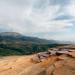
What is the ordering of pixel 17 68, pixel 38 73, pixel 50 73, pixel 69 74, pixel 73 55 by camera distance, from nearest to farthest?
pixel 69 74, pixel 50 73, pixel 38 73, pixel 73 55, pixel 17 68

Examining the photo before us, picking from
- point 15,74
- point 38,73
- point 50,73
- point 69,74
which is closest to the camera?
point 69,74

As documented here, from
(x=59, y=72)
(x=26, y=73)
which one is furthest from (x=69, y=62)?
(x=26, y=73)

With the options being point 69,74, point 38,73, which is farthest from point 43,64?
point 69,74

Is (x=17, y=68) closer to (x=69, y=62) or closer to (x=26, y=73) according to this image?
(x=26, y=73)

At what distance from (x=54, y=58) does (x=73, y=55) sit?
3.04 m

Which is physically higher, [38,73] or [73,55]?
[73,55]

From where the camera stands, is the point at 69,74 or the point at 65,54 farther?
the point at 65,54

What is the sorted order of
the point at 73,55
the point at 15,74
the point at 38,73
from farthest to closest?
the point at 15,74 < the point at 73,55 < the point at 38,73

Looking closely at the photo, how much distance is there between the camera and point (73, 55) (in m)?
23.5

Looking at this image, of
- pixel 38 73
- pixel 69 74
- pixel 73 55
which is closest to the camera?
pixel 69 74

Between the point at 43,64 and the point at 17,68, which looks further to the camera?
the point at 17,68

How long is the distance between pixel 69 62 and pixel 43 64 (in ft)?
17.1

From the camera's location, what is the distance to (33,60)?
30.5m

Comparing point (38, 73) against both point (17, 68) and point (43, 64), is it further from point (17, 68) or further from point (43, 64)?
point (17, 68)
